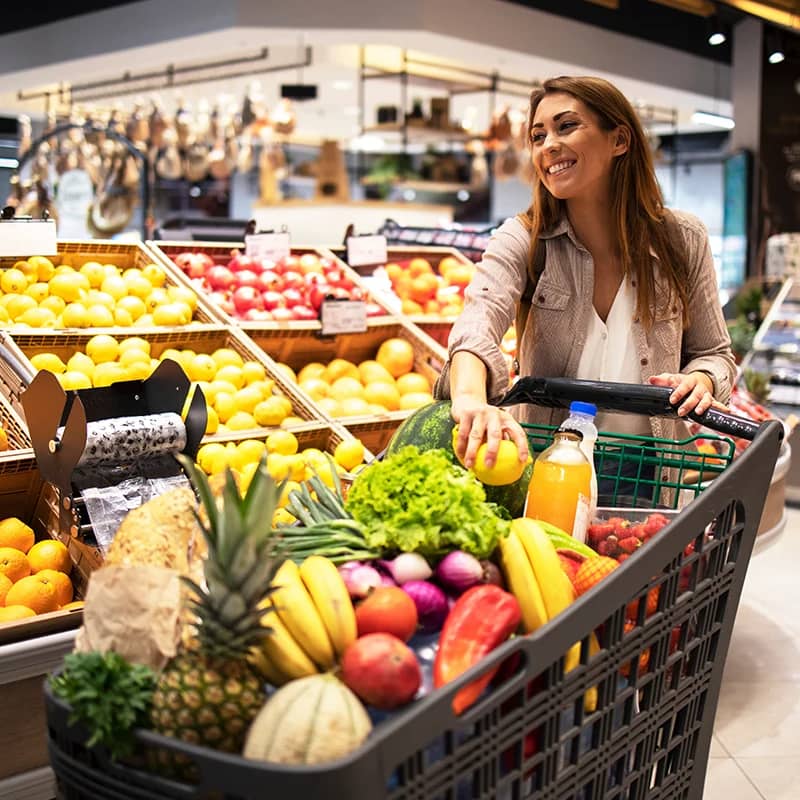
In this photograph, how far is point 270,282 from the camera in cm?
432

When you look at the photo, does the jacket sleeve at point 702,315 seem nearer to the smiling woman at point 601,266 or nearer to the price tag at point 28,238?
the smiling woman at point 601,266

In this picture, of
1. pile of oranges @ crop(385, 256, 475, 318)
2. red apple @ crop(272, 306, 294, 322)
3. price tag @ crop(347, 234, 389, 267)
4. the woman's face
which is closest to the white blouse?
the woman's face

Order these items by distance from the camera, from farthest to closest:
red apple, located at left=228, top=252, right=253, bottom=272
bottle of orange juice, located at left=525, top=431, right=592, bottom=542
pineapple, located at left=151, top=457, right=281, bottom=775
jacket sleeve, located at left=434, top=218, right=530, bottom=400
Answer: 1. red apple, located at left=228, top=252, right=253, bottom=272
2. jacket sleeve, located at left=434, top=218, right=530, bottom=400
3. bottle of orange juice, located at left=525, top=431, right=592, bottom=542
4. pineapple, located at left=151, top=457, right=281, bottom=775

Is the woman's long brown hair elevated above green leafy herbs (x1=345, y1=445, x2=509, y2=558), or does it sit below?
above

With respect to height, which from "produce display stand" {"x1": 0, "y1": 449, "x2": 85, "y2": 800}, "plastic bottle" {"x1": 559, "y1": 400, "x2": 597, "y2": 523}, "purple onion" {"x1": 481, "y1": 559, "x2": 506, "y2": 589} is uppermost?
"plastic bottle" {"x1": 559, "y1": 400, "x2": 597, "y2": 523}

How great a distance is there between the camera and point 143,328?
361cm

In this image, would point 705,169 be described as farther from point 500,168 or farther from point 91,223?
point 91,223

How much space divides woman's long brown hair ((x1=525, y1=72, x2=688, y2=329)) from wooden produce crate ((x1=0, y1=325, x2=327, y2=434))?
1.32 m

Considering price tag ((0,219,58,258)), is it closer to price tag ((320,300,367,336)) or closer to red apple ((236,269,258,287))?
red apple ((236,269,258,287))

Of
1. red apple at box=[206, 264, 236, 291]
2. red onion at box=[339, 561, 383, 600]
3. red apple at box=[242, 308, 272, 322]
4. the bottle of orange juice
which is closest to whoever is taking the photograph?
red onion at box=[339, 561, 383, 600]

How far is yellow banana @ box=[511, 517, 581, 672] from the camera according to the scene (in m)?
→ 1.38

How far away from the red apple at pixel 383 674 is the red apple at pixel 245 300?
10.2 feet

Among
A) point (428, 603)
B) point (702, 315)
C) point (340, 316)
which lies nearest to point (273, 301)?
point (340, 316)

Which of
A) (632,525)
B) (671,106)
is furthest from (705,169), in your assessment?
(632,525)
